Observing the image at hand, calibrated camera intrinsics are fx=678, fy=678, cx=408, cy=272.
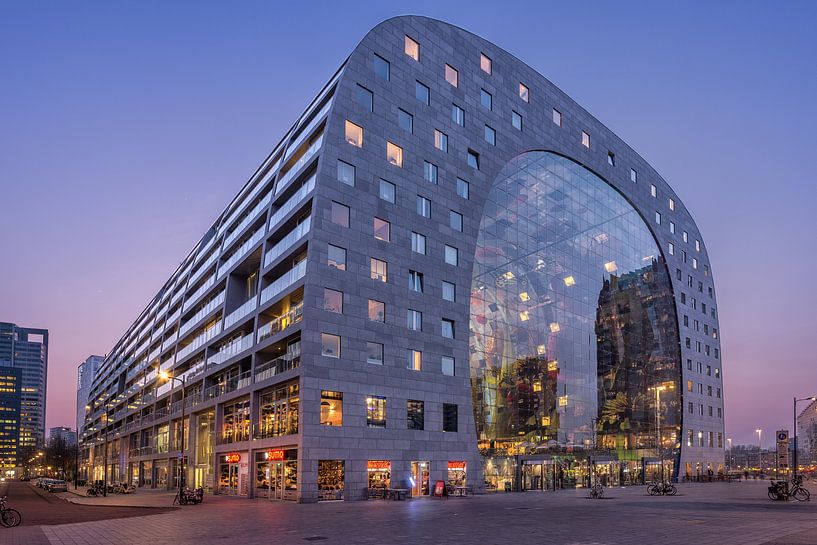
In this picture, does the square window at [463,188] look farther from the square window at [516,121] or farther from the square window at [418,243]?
the square window at [516,121]

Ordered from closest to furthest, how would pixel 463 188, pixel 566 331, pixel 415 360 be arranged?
1. pixel 415 360
2. pixel 463 188
3. pixel 566 331

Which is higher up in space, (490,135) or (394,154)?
(490,135)

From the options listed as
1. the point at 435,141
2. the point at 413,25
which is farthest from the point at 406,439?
the point at 413,25

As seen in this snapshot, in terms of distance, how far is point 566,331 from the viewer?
69625 millimetres

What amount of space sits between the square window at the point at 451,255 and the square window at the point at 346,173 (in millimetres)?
10933

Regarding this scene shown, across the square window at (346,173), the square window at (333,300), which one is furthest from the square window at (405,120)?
the square window at (333,300)

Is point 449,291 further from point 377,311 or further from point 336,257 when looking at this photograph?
point 336,257

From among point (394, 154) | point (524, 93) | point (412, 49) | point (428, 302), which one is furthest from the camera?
point (524, 93)

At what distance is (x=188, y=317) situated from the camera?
8881 centimetres

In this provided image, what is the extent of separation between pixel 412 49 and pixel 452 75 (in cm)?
508

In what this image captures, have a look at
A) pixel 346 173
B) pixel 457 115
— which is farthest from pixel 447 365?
pixel 457 115

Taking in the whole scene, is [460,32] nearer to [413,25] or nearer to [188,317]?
[413,25]

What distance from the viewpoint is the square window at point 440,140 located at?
5847 centimetres

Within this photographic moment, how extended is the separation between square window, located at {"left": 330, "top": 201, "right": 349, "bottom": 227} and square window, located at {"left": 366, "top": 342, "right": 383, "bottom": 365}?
29.9 feet
